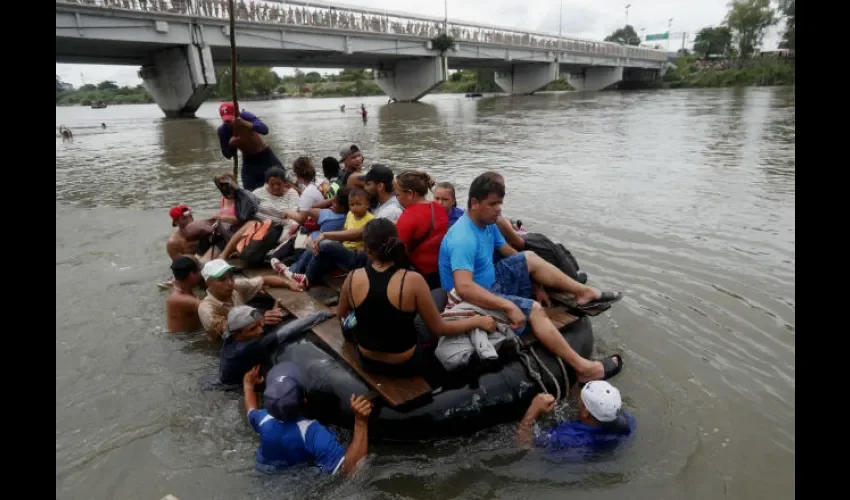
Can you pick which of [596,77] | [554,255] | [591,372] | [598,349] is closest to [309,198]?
[554,255]

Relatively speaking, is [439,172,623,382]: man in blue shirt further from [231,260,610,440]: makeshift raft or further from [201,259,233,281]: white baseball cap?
[201,259,233,281]: white baseball cap

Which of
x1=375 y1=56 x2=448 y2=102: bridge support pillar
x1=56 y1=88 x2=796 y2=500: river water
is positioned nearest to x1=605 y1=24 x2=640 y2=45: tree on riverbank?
x1=375 y1=56 x2=448 y2=102: bridge support pillar

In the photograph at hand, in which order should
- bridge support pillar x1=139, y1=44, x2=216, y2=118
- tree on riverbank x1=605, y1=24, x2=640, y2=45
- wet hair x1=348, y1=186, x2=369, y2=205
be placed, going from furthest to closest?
1. tree on riverbank x1=605, y1=24, x2=640, y2=45
2. bridge support pillar x1=139, y1=44, x2=216, y2=118
3. wet hair x1=348, y1=186, x2=369, y2=205

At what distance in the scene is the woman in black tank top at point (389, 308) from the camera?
3.17m

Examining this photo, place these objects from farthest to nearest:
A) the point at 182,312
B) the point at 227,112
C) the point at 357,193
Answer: the point at 227,112 < the point at 182,312 < the point at 357,193

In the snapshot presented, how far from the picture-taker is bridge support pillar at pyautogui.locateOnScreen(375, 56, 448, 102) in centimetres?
4854

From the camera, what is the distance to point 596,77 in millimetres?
72375

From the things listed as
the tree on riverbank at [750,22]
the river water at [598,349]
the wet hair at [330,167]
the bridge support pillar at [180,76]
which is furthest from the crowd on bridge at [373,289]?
the tree on riverbank at [750,22]

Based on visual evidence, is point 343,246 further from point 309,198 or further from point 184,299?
point 184,299

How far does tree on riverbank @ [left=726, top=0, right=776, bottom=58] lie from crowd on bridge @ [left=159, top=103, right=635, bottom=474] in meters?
82.0

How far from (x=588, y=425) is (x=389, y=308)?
1660mm

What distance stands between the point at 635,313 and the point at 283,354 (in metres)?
3.95

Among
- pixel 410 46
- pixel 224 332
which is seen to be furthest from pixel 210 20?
pixel 224 332
